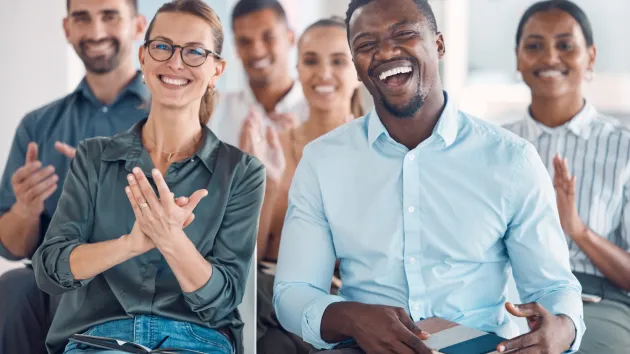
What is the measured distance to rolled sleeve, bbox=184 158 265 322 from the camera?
1.86 m

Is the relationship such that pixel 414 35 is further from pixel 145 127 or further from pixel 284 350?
pixel 284 350

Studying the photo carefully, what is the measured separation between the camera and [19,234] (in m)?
2.59

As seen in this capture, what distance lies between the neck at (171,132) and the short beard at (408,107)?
56 cm

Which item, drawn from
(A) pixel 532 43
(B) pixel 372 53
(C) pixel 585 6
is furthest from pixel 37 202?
(C) pixel 585 6

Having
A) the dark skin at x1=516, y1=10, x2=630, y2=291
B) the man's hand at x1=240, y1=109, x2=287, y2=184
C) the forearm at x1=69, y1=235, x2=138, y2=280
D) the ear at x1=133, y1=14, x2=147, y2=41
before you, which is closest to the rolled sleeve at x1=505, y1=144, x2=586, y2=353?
the dark skin at x1=516, y1=10, x2=630, y2=291

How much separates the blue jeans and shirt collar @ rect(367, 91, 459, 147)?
67 centimetres

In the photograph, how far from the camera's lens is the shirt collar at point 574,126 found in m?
2.61

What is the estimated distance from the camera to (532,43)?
8.70 ft

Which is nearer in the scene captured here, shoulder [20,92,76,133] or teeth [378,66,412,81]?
teeth [378,66,412,81]

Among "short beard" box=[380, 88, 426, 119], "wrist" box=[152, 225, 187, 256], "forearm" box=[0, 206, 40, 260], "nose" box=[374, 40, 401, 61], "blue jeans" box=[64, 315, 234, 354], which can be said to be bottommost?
"blue jeans" box=[64, 315, 234, 354]

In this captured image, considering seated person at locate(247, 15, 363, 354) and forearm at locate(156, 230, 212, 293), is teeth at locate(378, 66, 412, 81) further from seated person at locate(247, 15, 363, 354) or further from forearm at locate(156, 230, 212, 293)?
seated person at locate(247, 15, 363, 354)

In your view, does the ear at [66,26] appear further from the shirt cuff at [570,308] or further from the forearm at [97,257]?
the shirt cuff at [570,308]

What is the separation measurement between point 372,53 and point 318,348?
0.77m

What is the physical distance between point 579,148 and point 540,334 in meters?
1.21
